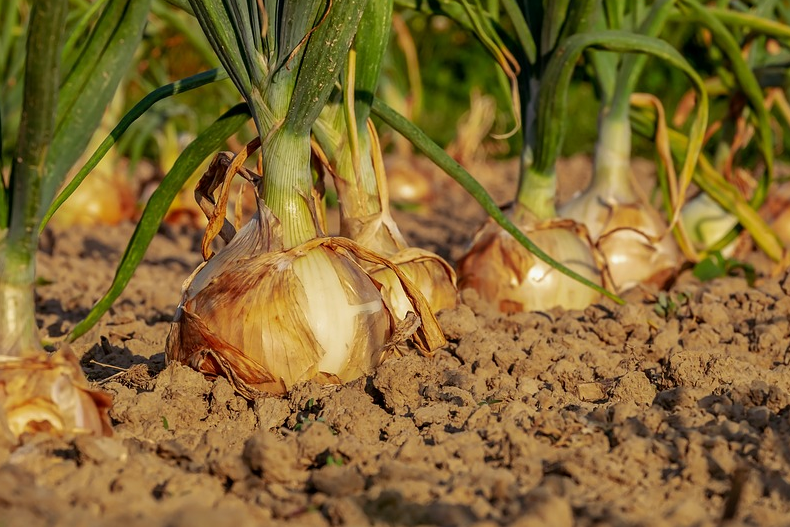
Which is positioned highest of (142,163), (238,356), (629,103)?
(142,163)

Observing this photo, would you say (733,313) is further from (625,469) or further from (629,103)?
(625,469)

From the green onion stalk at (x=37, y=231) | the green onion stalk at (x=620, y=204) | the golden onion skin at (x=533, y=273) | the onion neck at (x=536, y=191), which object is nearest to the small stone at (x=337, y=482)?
the green onion stalk at (x=37, y=231)

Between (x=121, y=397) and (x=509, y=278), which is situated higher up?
(x=509, y=278)

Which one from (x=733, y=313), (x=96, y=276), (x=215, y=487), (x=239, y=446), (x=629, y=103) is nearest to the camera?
(x=215, y=487)

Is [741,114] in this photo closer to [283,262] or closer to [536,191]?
[536,191]

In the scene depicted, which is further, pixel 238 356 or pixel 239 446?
pixel 238 356

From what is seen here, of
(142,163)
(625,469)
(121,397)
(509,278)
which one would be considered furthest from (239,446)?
(142,163)

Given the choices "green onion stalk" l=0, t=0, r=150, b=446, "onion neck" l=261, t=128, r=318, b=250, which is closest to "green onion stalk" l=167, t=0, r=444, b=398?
"onion neck" l=261, t=128, r=318, b=250
